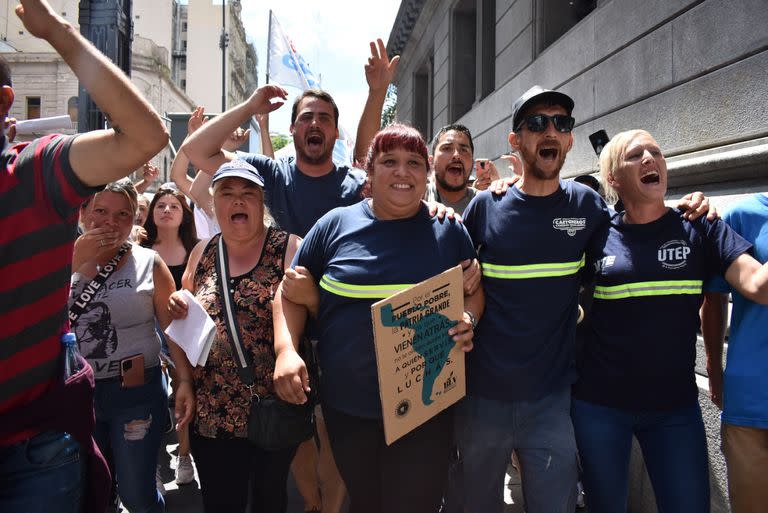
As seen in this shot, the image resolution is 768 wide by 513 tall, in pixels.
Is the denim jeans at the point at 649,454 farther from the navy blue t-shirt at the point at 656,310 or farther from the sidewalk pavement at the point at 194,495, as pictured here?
the sidewalk pavement at the point at 194,495

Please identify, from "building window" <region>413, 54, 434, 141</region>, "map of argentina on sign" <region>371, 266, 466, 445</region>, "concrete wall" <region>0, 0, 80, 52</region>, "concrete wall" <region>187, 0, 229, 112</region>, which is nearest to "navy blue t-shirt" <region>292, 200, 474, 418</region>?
"map of argentina on sign" <region>371, 266, 466, 445</region>

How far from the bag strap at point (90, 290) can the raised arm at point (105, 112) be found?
1571 mm

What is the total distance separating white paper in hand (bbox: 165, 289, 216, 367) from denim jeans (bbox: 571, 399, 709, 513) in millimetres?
1747

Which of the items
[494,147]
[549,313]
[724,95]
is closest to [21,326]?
[549,313]

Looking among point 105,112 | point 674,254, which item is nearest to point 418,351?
point 674,254

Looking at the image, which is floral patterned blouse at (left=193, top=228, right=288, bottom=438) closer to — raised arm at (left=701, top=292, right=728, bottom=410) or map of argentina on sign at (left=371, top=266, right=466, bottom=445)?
map of argentina on sign at (left=371, top=266, right=466, bottom=445)

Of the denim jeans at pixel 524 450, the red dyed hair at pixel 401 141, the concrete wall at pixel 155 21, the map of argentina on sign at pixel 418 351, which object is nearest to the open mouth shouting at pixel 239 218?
the red dyed hair at pixel 401 141

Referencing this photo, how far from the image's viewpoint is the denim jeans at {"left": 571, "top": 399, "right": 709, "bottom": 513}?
2.41m

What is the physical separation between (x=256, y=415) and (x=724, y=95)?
12.9 feet

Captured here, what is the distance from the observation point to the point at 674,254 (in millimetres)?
2492

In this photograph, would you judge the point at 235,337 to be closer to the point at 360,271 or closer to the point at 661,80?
the point at 360,271

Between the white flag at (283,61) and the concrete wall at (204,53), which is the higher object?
the concrete wall at (204,53)

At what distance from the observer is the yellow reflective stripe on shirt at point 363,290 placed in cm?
226

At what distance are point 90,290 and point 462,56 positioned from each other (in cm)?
1121
